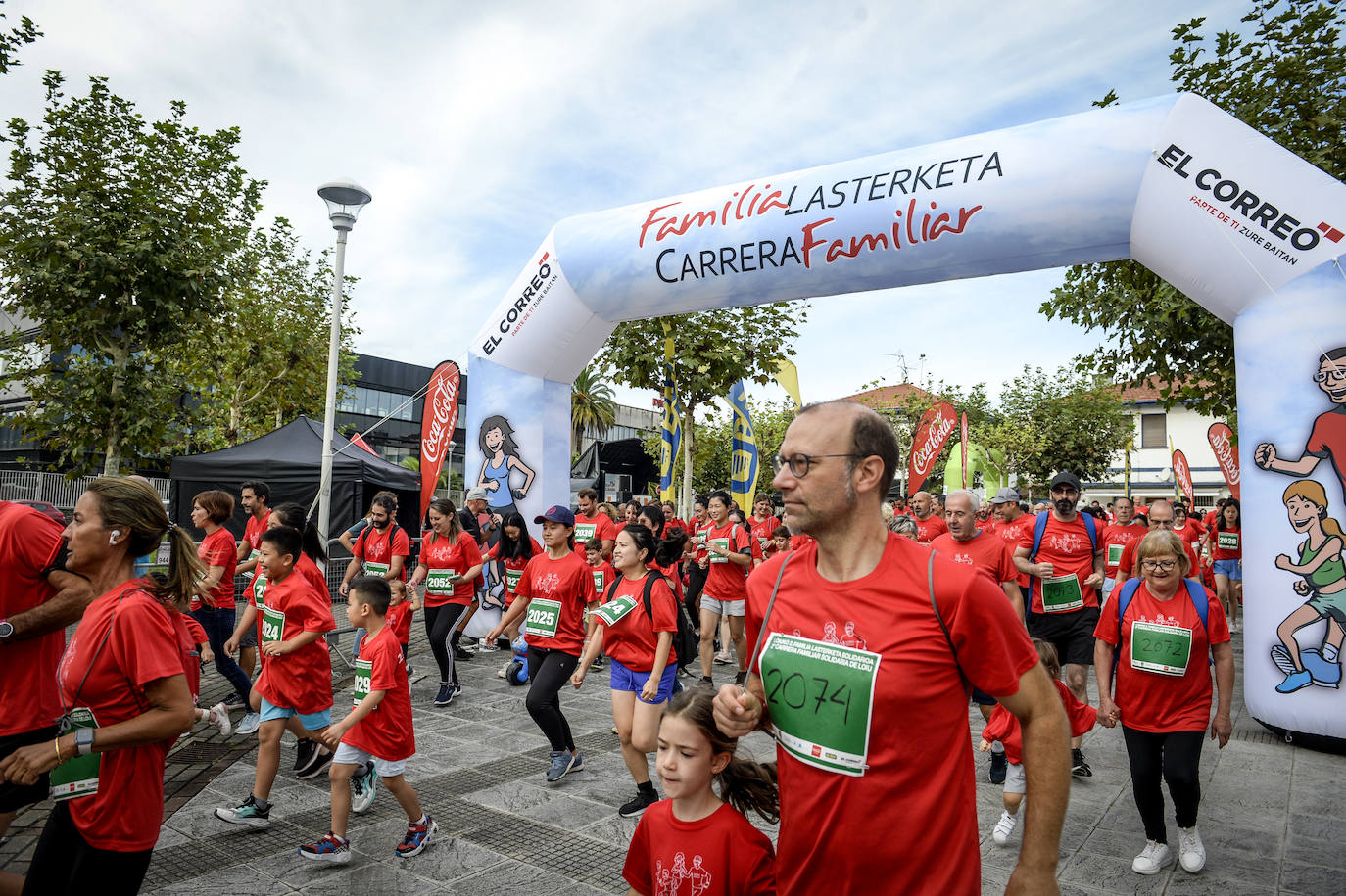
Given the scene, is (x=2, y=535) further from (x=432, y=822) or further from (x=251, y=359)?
(x=251, y=359)

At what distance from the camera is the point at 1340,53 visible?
924 cm

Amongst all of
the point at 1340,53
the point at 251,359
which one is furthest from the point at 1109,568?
the point at 251,359

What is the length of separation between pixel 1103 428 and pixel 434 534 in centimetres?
3564

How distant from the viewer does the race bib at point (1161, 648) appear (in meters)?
4.13

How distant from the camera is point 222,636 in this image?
286 inches

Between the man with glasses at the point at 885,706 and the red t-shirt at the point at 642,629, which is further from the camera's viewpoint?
the red t-shirt at the point at 642,629

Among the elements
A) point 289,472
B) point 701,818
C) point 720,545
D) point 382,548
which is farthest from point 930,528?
point 289,472

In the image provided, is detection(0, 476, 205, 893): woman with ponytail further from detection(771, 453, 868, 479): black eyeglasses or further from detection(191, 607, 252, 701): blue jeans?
detection(191, 607, 252, 701): blue jeans

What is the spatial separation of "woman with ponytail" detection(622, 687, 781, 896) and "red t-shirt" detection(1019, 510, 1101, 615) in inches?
202

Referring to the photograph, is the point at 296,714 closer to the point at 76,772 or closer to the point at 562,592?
the point at 562,592

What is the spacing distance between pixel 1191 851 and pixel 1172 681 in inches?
36.2

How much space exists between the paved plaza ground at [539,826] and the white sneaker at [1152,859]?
0.05 meters

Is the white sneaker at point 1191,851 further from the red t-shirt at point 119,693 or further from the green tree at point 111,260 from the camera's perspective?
the green tree at point 111,260

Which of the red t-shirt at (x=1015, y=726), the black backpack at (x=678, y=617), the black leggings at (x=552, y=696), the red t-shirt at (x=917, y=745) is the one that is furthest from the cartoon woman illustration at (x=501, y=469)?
the red t-shirt at (x=917, y=745)
